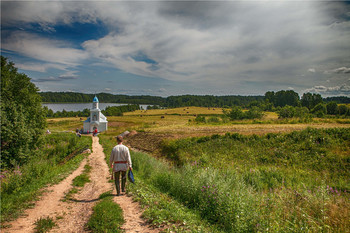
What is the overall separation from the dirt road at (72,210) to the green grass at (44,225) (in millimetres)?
105

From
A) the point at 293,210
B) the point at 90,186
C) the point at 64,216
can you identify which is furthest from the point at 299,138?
the point at 64,216

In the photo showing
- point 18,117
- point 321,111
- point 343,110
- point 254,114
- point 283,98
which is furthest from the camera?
point 283,98

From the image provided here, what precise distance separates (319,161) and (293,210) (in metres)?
14.7

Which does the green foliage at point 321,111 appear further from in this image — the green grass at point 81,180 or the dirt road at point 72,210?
the dirt road at point 72,210

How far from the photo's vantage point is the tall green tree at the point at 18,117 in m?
15.5

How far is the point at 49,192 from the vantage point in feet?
23.9

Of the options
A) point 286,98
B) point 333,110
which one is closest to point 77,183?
point 333,110

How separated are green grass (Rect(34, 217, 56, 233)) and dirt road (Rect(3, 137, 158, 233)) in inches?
4.1

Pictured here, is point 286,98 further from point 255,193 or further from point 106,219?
point 106,219

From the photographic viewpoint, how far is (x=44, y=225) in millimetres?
4844

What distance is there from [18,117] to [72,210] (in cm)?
1579

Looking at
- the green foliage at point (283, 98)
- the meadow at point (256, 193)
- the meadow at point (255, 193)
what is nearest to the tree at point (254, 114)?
the meadow at point (255, 193)

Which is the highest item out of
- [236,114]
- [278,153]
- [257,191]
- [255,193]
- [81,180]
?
[236,114]

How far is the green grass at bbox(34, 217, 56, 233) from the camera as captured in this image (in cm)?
470
